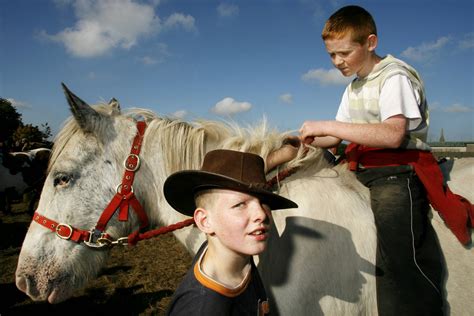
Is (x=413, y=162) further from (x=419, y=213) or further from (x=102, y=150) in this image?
(x=102, y=150)

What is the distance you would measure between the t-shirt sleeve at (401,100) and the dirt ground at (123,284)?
171 inches

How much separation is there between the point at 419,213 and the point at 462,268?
0.50 meters

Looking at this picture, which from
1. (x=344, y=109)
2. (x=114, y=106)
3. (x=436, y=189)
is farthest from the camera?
(x=114, y=106)

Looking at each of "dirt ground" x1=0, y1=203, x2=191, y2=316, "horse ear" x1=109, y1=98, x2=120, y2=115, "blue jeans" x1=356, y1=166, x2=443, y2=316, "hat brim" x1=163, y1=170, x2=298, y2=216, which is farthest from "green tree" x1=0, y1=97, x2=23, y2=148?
"blue jeans" x1=356, y1=166, x2=443, y2=316

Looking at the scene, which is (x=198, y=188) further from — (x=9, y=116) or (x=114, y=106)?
(x=9, y=116)

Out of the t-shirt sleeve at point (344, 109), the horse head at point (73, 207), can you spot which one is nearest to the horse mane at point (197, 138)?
the horse head at point (73, 207)

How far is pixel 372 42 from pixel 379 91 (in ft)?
1.17

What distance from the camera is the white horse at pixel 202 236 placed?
1.78m

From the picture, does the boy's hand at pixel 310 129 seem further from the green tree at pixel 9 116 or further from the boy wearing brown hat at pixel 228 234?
the green tree at pixel 9 116

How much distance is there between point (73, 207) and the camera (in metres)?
2.10

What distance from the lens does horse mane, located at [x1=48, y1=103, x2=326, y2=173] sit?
2137mm

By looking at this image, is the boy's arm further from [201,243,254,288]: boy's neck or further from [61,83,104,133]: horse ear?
[61,83,104,133]: horse ear

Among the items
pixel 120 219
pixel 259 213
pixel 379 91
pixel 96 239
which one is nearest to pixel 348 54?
pixel 379 91

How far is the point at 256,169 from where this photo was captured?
1.45 metres
